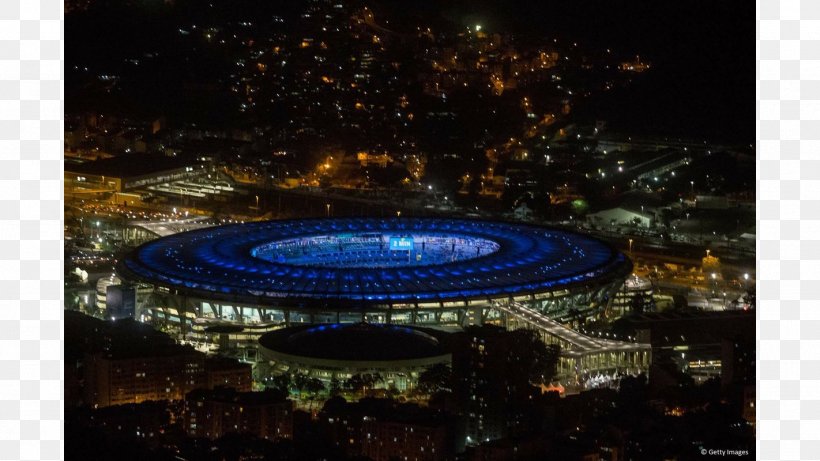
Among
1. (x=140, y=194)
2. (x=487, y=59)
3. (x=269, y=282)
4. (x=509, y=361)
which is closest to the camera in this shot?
(x=509, y=361)

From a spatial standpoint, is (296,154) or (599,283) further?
(296,154)

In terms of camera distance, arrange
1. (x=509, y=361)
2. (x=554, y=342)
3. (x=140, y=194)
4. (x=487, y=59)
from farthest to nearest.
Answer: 1. (x=487, y=59)
2. (x=140, y=194)
3. (x=554, y=342)
4. (x=509, y=361)

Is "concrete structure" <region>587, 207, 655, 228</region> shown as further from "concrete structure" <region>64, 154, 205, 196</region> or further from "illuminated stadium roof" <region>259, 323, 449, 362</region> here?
"illuminated stadium roof" <region>259, 323, 449, 362</region>

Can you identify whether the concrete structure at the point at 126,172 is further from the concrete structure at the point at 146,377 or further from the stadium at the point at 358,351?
the concrete structure at the point at 146,377

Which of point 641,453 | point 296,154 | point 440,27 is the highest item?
point 440,27

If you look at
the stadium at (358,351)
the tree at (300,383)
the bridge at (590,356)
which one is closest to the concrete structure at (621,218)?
the bridge at (590,356)

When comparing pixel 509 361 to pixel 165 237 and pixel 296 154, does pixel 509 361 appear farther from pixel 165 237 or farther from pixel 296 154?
pixel 296 154

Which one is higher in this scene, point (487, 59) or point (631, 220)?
point (487, 59)

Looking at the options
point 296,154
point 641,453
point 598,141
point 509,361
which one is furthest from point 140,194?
point 641,453

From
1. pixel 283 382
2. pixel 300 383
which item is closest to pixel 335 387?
pixel 300 383
